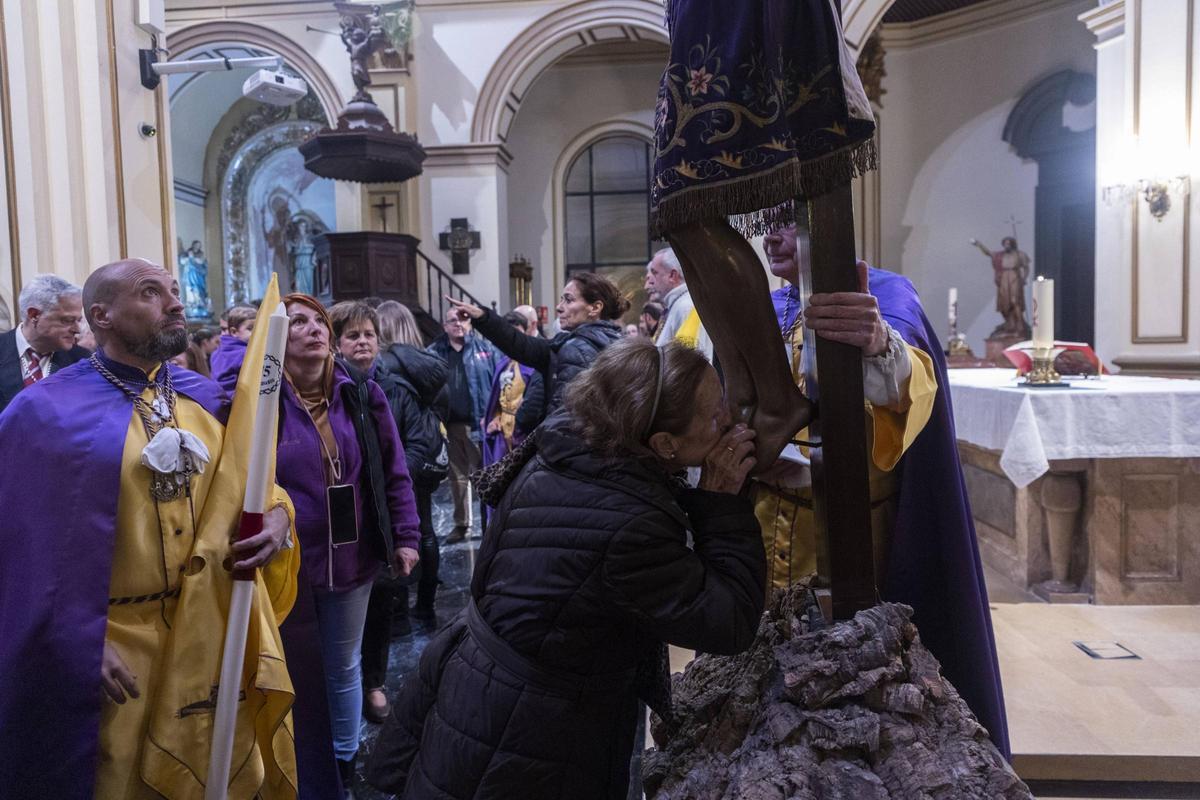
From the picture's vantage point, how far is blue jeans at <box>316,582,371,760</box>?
2.74 meters

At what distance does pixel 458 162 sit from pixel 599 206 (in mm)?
3202

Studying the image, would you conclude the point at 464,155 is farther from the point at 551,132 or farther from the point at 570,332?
the point at 570,332

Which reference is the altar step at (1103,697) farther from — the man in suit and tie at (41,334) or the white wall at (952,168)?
the white wall at (952,168)

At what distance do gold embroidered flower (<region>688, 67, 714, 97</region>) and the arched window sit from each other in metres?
12.2

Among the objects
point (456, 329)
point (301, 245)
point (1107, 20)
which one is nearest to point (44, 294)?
point (456, 329)

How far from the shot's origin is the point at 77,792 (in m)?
1.83

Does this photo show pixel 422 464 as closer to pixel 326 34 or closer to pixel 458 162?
pixel 458 162

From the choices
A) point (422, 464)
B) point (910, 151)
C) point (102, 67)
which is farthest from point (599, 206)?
point (422, 464)

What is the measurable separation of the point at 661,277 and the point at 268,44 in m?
9.42

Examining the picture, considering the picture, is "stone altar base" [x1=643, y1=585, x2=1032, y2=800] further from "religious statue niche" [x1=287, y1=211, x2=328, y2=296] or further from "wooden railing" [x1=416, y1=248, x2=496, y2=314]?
"religious statue niche" [x1=287, y1=211, x2=328, y2=296]

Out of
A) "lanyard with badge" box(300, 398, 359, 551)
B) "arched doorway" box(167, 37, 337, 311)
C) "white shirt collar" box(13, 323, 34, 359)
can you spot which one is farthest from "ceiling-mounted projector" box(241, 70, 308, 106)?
"arched doorway" box(167, 37, 337, 311)

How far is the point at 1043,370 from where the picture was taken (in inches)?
Answer: 170

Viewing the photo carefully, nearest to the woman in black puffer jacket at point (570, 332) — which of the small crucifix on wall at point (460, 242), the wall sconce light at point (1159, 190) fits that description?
the wall sconce light at point (1159, 190)

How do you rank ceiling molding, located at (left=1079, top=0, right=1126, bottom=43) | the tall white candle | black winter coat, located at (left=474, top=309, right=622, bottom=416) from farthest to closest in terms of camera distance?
1. ceiling molding, located at (left=1079, top=0, right=1126, bottom=43)
2. the tall white candle
3. black winter coat, located at (left=474, top=309, right=622, bottom=416)
